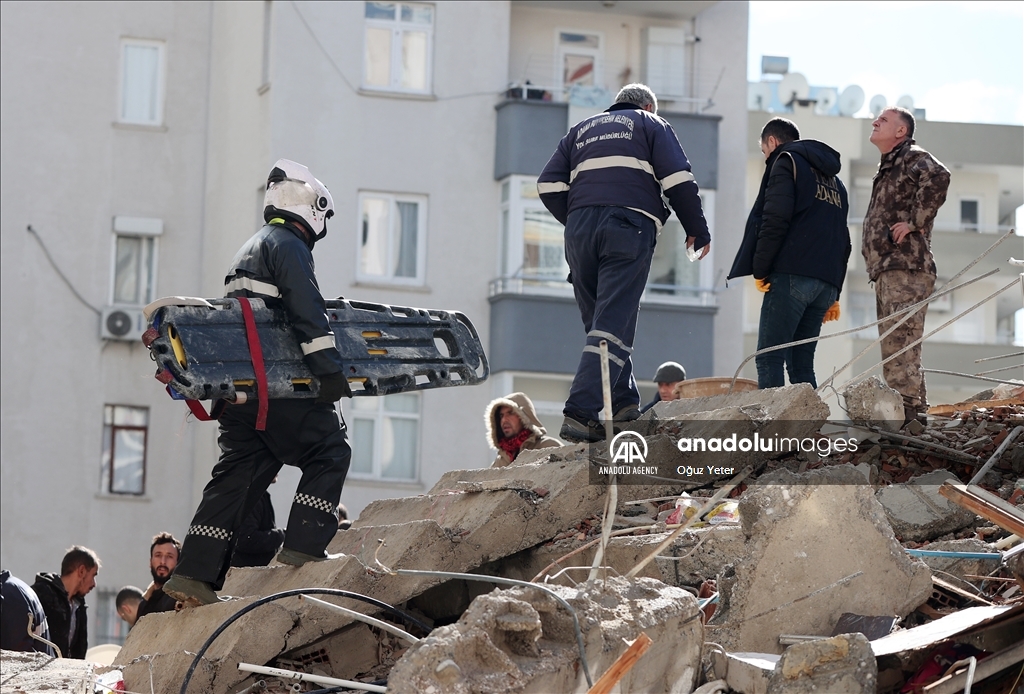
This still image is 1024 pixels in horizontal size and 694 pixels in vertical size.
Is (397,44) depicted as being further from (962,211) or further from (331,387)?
(962,211)

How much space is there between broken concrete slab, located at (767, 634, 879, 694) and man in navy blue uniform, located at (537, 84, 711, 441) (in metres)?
2.46

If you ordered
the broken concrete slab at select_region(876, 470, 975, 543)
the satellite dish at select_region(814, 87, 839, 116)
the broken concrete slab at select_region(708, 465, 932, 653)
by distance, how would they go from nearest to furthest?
the broken concrete slab at select_region(708, 465, 932, 653) < the broken concrete slab at select_region(876, 470, 975, 543) < the satellite dish at select_region(814, 87, 839, 116)

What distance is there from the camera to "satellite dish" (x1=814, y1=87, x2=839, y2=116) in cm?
3294

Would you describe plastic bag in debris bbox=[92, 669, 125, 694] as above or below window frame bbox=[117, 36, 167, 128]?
below

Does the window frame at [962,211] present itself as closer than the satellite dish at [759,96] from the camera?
No

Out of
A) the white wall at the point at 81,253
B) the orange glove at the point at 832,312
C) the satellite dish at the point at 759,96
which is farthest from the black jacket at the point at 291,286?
the satellite dish at the point at 759,96

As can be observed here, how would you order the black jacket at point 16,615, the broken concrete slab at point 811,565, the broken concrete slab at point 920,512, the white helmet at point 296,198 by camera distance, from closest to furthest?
the broken concrete slab at point 811,565 < the black jacket at point 16,615 < the white helmet at point 296,198 < the broken concrete slab at point 920,512

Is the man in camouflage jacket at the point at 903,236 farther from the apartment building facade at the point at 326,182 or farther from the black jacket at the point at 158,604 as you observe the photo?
the apartment building facade at the point at 326,182

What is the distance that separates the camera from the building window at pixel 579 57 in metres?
21.8

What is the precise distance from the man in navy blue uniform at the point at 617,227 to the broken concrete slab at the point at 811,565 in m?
1.49

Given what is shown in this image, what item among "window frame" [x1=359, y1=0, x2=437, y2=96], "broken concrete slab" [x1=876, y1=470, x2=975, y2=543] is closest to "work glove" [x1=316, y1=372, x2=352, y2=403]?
"broken concrete slab" [x1=876, y1=470, x2=975, y2=543]

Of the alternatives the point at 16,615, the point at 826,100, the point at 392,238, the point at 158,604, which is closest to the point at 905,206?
the point at 158,604

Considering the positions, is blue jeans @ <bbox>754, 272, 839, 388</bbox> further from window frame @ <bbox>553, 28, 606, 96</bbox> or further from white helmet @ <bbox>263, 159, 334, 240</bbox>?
window frame @ <bbox>553, 28, 606, 96</bbox>

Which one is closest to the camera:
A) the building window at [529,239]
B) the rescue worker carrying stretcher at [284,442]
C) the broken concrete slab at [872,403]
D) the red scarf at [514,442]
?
the rescue worker carrying stretcher at [284,442]
